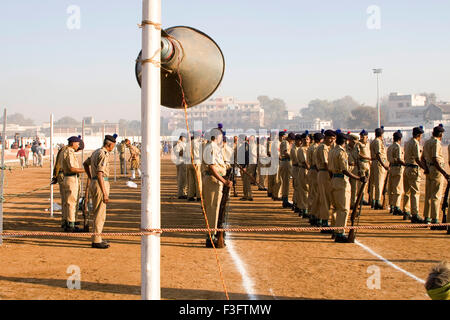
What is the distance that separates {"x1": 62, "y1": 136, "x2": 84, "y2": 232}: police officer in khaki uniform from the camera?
37.0 ft

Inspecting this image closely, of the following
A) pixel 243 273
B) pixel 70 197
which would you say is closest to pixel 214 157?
pixel 243 273

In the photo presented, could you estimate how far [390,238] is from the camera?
34.4ft

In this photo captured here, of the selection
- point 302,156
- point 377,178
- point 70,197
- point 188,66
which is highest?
point 188,66

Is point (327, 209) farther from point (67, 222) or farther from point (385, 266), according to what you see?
point (67, 222)

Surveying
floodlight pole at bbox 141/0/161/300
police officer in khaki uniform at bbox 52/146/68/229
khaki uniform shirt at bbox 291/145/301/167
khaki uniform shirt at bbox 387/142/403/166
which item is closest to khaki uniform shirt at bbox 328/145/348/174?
khaki uniform shirt at bbox 387/142/403/166

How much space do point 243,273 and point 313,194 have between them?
5.09 metres

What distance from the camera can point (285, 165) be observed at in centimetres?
1571

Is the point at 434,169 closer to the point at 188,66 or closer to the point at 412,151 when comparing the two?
the point at 412,151

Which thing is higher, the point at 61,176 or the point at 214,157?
the point at 214,157

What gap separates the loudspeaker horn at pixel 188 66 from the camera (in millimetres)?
4516

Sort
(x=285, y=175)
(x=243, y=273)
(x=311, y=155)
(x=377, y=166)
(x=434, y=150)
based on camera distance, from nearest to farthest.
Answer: (x=243, y=273) < (x=434, y=150) < (x=311, y=155) < (x=377, y=166) < (x=285, y=175)

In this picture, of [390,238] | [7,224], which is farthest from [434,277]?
[7,224]

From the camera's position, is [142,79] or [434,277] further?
[142,79]

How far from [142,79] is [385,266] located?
221 inches
